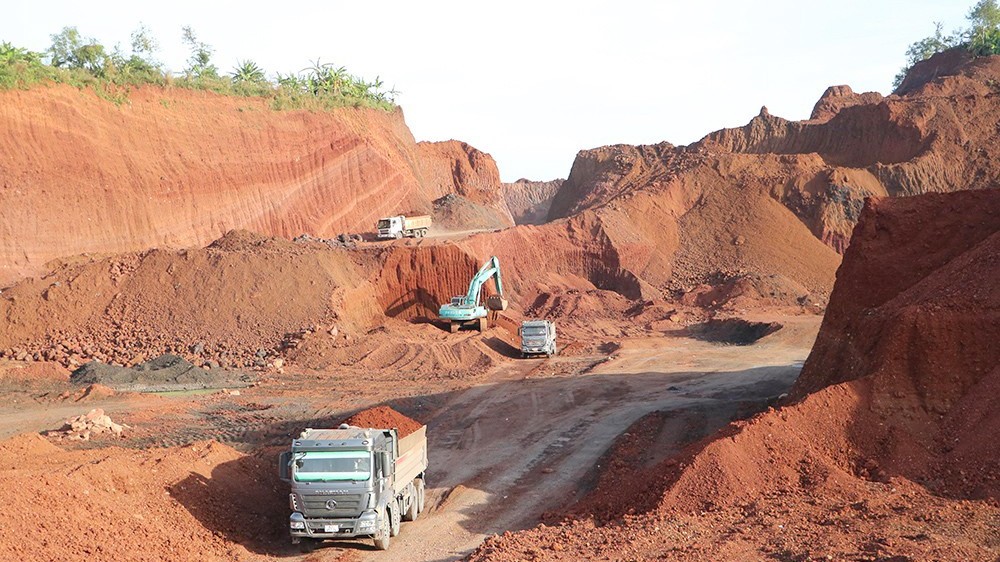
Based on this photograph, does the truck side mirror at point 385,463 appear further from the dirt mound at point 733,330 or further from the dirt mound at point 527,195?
the dirt mound at point 527,195

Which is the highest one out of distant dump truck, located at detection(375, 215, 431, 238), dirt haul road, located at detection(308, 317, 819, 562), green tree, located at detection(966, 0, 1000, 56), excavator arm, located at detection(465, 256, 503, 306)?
green tree, located at detection(966, 0, 1000, 56)

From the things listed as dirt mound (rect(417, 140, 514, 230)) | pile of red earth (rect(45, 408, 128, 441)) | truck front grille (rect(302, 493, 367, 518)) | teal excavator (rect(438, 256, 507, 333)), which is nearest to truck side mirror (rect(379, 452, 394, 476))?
truck front grille (rect(302, 493, 367, 518))

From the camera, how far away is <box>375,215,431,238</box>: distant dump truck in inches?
2215

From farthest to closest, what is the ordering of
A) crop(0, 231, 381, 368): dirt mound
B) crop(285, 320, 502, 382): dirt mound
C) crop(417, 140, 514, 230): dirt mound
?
crop(417, 140, 514, 230): dirt mound < crop(0, 231, 381, 368): dirt mound < crop(285, 320, 502, 382): dirt mound

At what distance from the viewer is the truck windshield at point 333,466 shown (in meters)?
16.6

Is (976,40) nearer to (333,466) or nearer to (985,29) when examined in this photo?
(985,29)

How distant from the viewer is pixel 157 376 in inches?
1410

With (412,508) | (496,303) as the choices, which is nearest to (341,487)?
(412,508)

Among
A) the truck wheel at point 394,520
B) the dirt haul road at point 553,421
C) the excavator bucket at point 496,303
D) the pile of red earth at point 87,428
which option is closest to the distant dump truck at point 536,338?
the dirt haul road at point 553,421

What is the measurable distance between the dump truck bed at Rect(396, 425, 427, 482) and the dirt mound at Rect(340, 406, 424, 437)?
5.32 ft

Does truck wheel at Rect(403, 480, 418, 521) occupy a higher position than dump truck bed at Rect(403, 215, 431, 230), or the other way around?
dump truck bed at Rect(403, 215, 431, 230)

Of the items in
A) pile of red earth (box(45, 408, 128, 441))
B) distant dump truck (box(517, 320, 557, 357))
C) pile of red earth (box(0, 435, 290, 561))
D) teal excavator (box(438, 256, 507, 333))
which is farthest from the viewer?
teal excavator (box(438, 256, 507, 333))

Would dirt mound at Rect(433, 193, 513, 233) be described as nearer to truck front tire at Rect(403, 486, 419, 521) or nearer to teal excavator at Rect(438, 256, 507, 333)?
teal excavator at Rect(438, 256, 507, 333)

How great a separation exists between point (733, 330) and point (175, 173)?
31.3 metres
